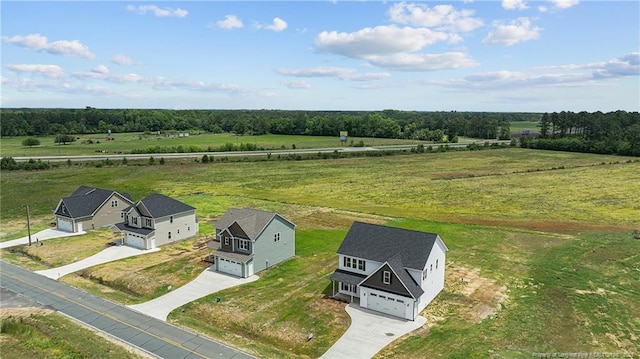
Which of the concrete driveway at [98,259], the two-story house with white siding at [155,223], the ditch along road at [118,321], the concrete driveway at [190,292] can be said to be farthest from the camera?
the two-story house with white siding at [155,223]

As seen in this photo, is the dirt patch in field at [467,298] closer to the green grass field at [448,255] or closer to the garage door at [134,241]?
the green grass field at [448,255]

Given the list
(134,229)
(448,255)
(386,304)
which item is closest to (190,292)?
(134,229)

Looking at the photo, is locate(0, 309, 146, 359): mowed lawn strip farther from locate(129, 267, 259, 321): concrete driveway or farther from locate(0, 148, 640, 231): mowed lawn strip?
locate(0, 148, 640, 231): mowed lawn strip

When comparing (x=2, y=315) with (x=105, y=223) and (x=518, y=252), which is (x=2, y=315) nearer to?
(x=105, y=223)

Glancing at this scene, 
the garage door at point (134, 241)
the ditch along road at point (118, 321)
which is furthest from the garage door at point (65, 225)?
the ditch along road at point (118, 321)

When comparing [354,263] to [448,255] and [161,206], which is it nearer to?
[448,255]

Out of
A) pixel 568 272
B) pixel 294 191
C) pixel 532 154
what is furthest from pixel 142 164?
pixel 532 154

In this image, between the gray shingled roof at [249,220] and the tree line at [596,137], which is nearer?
the gray shingled roof at [249,220]
